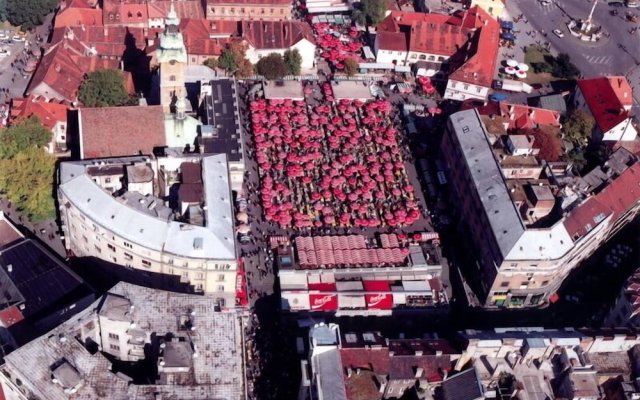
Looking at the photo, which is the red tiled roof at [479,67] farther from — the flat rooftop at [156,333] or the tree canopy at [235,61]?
the flat rooftop at [156,333]

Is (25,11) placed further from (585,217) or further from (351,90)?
(585,217)

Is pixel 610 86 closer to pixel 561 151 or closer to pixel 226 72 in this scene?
pixel 561 151

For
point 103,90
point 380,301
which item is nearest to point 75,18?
point 103,90

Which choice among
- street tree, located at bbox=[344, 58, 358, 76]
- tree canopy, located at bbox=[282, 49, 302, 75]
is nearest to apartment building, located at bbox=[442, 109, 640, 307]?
street tree, located at bbox=[344, 58, 358, 76]

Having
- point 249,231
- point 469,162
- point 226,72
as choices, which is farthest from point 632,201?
point 226,72

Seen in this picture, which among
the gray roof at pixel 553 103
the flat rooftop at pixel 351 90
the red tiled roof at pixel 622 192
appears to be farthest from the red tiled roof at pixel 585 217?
the flat rooftop at pixel 351 90

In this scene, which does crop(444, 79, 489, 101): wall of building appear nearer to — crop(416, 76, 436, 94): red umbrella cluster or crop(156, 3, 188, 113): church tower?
crop(416, 76, 436, 94): red umbrella cluster
